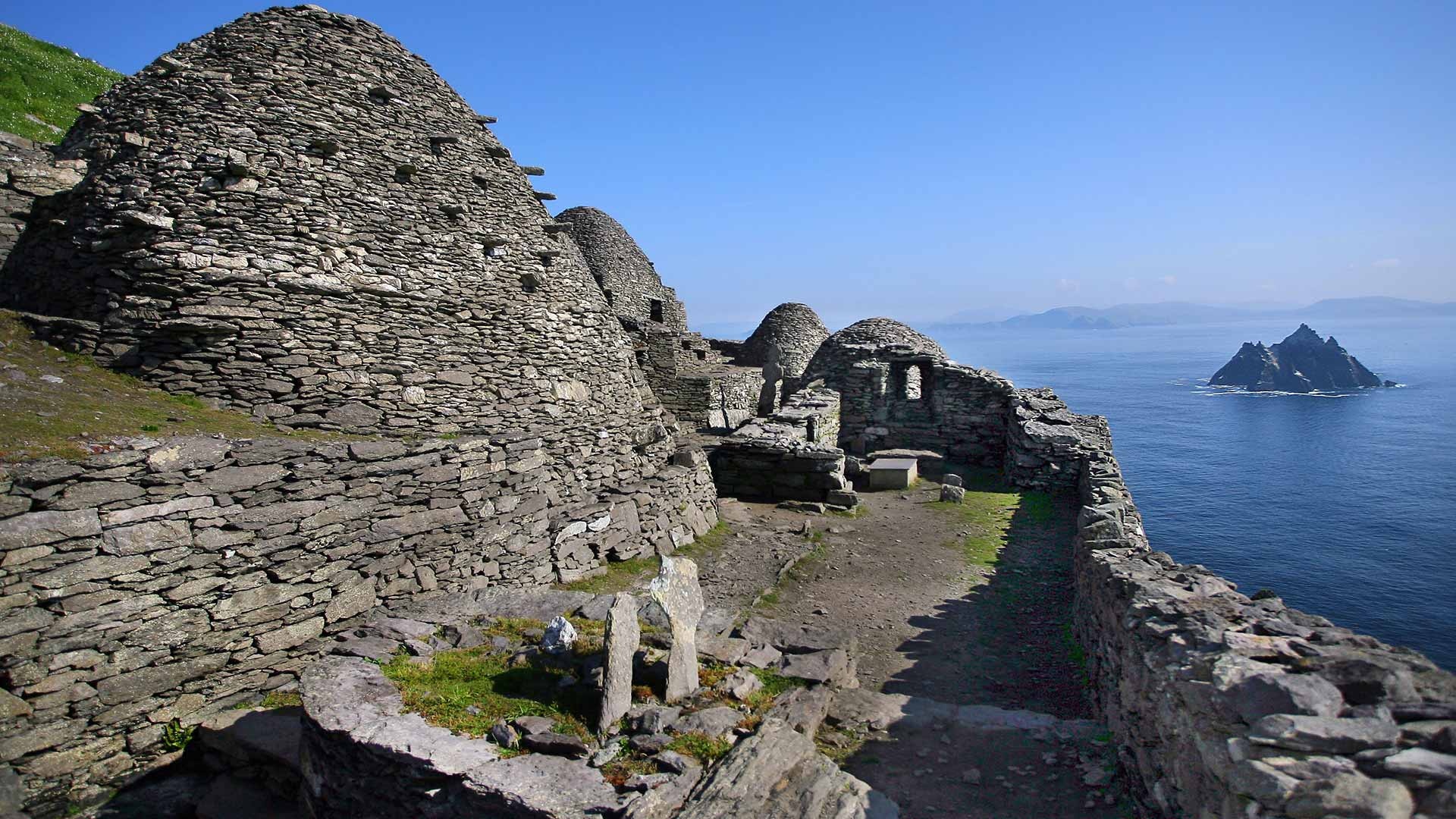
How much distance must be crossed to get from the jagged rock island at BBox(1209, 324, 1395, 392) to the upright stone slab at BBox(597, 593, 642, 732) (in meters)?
59.3

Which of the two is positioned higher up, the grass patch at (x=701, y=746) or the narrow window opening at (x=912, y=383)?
the narrow window opening at (x=912, y=383)

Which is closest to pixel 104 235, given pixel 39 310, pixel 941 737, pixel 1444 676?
pixel 39 310

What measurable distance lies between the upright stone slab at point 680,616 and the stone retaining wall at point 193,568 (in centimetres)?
404

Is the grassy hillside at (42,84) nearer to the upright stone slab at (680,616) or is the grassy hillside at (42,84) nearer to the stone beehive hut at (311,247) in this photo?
the stone beehive hut at (311,247)

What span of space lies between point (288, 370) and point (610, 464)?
Result: 17.1 feet

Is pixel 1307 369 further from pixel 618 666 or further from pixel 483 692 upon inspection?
pixel 483 692

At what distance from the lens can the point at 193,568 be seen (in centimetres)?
736

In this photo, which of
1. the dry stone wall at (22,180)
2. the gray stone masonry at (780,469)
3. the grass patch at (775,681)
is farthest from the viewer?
the gray stone masonry at (780,469)

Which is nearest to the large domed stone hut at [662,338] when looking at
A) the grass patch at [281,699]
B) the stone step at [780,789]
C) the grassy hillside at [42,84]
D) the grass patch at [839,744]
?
the grassy hillside at [42,84]

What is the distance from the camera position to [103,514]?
22.3 feet

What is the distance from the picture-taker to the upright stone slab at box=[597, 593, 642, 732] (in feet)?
20.6

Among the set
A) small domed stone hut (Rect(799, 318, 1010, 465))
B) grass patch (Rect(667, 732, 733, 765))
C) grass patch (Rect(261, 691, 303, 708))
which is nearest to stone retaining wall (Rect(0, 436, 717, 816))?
grass patch (Rect(261, 691, 303, 708))


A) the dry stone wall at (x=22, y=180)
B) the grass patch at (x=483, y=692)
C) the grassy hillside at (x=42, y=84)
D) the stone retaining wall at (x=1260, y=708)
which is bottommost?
the grass patch at (x=483, y=692)

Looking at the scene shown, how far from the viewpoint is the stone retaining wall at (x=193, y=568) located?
6402 millimetres
